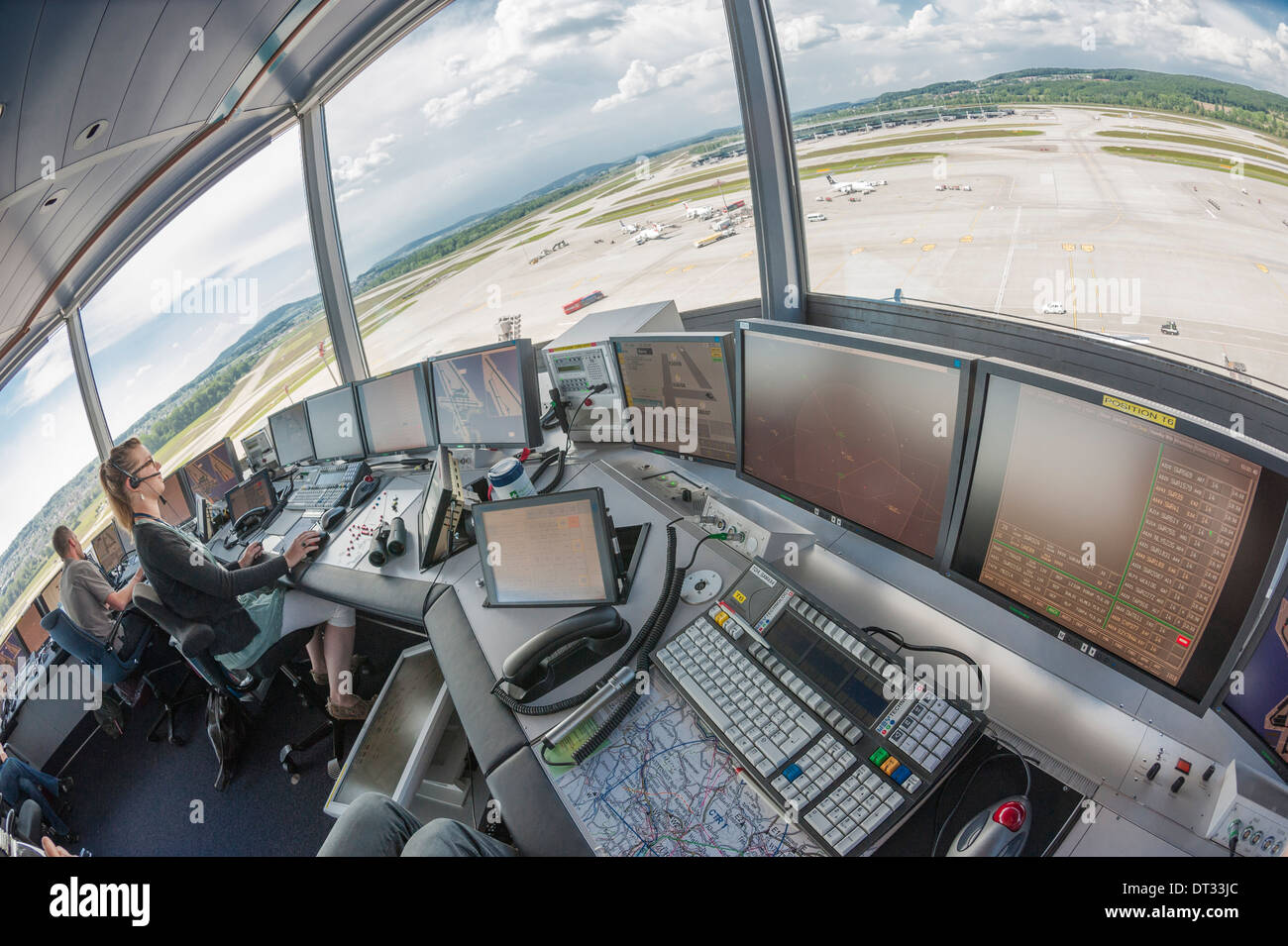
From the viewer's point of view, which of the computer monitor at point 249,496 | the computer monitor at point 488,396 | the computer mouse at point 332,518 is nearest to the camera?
the computer monitor at point 488,396

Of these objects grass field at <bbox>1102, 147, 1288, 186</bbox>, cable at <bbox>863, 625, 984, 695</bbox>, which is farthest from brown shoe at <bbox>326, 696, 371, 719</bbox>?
grass field at <bbox>1102, 147, 1288, 186</bbox>

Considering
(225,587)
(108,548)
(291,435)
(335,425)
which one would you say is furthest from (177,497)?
(225,587)

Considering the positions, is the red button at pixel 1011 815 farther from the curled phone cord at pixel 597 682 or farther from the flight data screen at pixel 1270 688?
the curled phone cord at pixel 597 682

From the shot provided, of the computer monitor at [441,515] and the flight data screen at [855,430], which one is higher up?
the flight data screen at [855,430]

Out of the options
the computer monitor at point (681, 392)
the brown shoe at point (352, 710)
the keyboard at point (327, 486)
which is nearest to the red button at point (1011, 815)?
the computer monitor at point (681, 392)

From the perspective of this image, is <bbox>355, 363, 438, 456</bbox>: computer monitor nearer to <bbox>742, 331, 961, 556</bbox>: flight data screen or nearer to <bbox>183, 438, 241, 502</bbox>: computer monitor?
<bbox>183, 438, 241, 502</bbox>: computer monitor
